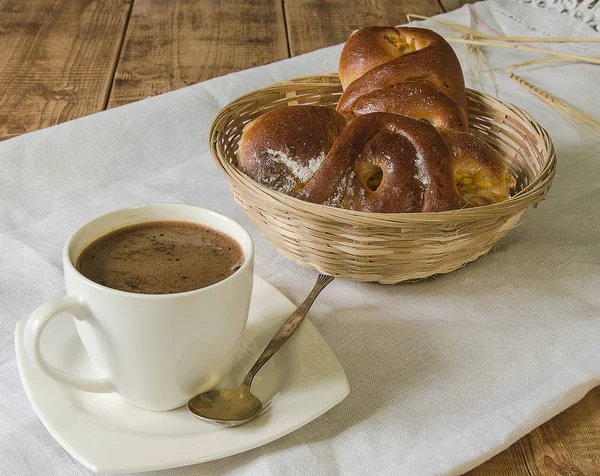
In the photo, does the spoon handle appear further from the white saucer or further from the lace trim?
the lace trim

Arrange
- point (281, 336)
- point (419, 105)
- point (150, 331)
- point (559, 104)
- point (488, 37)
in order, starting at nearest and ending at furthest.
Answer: point (150, 331) < point (281, 336) < point (419, 105) < point (559, 104) < point (488, 37)

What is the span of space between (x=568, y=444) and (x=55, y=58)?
1313 millimetres

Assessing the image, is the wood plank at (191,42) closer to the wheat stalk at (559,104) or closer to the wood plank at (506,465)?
the wheat stalk at (559,104)

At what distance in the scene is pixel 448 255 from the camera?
2.69 feet

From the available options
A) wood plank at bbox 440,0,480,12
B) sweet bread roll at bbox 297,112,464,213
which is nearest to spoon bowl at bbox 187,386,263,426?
sweet bread roll at bbox 297,112,464,213

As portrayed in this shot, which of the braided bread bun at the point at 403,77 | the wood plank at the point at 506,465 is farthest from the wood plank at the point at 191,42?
the wood plank at the point at 506,465

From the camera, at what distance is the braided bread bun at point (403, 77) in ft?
3.18

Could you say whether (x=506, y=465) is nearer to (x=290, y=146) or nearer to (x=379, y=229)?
(x=379, y=229)

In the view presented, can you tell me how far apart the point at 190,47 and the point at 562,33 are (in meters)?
0.85

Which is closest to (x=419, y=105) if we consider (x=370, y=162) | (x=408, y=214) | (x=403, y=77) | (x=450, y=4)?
(x=403, y=77)

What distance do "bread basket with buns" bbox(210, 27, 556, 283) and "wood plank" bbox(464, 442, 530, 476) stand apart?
8.9 inches

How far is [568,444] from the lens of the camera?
677mm

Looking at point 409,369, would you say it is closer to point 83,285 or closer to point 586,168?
point 83,285

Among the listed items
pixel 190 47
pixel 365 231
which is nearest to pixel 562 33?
pixel 190 47
